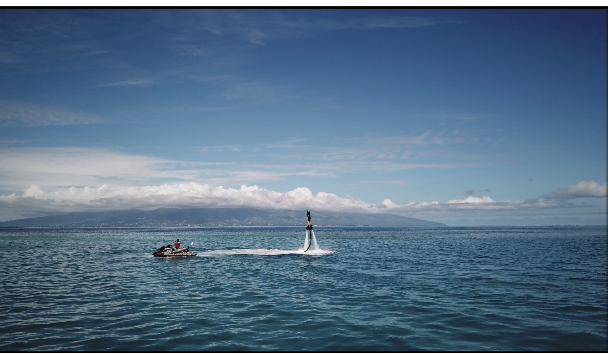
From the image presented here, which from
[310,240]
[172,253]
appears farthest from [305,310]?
[172,253]

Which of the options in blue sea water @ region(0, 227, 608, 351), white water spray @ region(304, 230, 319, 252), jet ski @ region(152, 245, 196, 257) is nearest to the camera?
blue sea water @ region(0, 227, 608, 351)

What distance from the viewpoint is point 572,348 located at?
16.0 metres

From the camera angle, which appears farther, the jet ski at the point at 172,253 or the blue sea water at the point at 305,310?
the jet ski at the point at 172,253

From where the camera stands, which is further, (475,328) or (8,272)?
(8,272)

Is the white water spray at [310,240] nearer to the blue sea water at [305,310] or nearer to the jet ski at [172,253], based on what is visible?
the blue sea water at [305,310]

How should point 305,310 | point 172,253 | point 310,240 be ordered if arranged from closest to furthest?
1. point 305,310
2. point 172,253
3. point 310,240

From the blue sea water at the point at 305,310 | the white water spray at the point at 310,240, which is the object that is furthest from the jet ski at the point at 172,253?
the white water spray at the point at 310,240

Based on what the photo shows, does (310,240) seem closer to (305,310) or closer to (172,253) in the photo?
(172,253)

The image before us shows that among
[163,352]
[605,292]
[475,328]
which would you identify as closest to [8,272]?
[163,352]

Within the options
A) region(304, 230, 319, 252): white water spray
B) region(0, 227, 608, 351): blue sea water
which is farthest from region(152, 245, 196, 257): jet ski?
region(304, 230, 319, 252): white water spray

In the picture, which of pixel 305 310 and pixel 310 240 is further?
pixel 310 240

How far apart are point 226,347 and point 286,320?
473cm

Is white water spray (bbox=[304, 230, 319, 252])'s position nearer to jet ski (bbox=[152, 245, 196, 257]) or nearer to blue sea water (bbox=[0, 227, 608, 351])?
blue sea water (bbox=[0, 227, 608, 351])

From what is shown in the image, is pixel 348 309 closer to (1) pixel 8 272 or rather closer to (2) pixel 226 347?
(2) pixel 226 347
